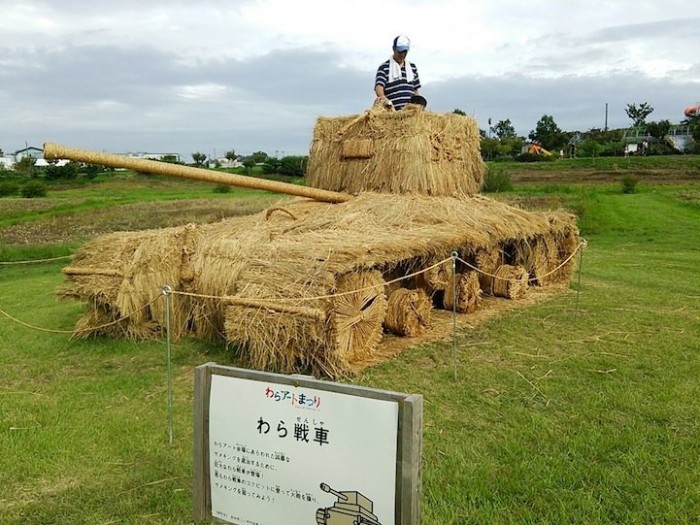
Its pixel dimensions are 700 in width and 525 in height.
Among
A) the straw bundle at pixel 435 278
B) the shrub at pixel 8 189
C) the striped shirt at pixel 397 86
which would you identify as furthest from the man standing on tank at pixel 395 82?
the shrub at pixel 8 189

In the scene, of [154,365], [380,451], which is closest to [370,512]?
[380,451]

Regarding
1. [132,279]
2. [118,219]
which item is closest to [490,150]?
[118,219]

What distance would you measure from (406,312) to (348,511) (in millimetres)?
4708

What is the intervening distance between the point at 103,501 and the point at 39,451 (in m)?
0.99

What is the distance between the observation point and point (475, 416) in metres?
5.31

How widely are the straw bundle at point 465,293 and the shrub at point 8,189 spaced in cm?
2956

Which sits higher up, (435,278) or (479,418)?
(435,278)

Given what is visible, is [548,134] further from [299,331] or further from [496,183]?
[299,331]

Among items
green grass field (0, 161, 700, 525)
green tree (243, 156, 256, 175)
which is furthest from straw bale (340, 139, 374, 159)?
green tree (243, 156, 256, 175)

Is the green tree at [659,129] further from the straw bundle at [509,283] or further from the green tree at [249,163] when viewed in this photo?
the straw bundle at [509,283]

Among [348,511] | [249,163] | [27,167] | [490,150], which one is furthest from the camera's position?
[490,150]

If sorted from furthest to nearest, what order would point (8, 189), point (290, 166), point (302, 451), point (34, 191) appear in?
point (290, 166) < point (8, 189) < point (34, 191) < point (302, 451)

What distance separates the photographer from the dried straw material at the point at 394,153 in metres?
8.80

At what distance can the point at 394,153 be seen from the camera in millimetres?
8828
